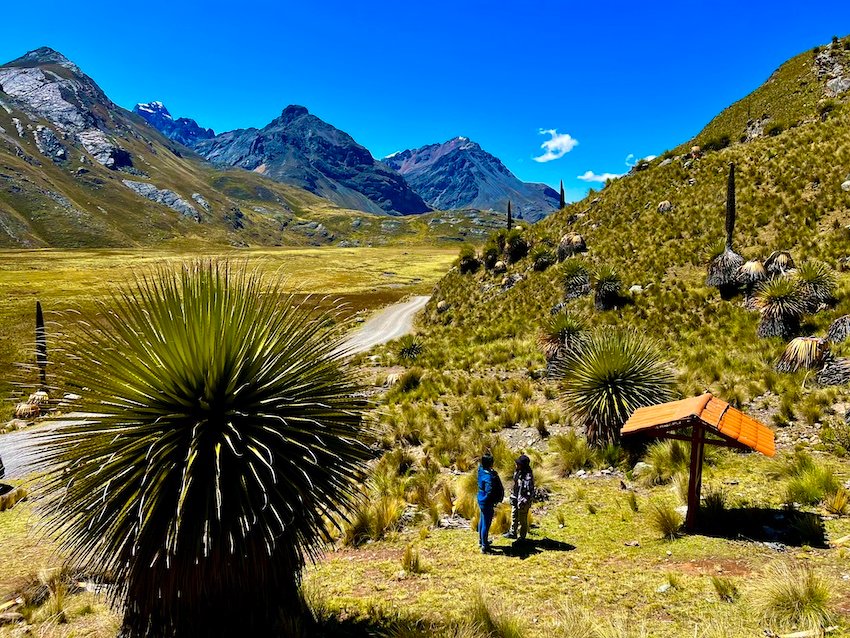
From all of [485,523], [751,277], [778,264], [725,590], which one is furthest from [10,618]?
[778,264]

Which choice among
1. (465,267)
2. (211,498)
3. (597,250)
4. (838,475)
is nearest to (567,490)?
(838,475)

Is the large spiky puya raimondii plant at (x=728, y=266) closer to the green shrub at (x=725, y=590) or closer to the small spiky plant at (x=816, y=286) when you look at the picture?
the small spiky plant at (x=816, y=286)

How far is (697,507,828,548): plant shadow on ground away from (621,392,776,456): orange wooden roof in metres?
1.16

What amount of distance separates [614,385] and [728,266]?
15.6 metres

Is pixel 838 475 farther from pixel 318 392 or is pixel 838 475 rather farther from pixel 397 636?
pixel 318 392

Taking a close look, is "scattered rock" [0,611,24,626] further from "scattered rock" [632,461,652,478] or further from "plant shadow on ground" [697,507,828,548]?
"scattered rock" [632,461,652,478]

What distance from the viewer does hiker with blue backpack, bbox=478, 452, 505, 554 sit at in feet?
26.2

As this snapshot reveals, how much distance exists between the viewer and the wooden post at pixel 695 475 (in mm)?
7148

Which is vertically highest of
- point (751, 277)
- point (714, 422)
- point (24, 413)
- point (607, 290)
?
point (751, 277)

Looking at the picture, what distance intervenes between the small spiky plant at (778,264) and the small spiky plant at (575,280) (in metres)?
9.29

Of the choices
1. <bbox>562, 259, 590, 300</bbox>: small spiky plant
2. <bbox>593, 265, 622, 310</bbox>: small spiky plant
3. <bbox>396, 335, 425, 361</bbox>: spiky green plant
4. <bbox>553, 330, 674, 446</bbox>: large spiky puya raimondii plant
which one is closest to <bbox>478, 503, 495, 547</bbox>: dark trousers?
<bbox>553, 330, 674, 446</bbox>: large spiky puya raimondii plant

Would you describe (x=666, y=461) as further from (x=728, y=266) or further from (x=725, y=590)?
(x=728, y=266)

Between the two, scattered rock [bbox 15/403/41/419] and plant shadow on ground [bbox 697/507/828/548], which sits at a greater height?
plant shadow on ground [bbox 697/507/828/548]

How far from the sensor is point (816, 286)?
1802 cm
